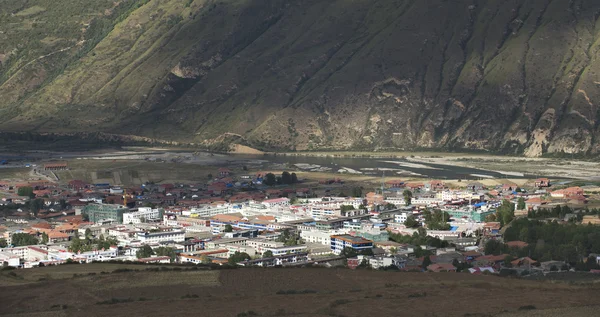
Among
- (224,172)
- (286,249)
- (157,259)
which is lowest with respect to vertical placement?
(157,259)

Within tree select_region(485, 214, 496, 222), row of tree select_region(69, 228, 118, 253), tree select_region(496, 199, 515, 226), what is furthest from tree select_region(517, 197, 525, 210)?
row of tree select_region(69, 228, 118, 253)

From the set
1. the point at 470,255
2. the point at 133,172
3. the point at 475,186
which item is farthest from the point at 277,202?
the point at 133,172

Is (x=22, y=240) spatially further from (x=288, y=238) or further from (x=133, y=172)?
(x=133, y=172)

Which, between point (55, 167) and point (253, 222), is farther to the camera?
point (55, 167)

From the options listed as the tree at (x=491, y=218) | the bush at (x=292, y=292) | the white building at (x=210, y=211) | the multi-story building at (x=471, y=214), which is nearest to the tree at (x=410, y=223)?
the multi-story building at (x=471, y=214)

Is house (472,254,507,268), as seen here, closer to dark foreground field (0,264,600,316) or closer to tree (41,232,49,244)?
dark foreground field (0,264,600,316)

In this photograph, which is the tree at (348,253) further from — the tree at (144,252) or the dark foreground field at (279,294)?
the dark foreground field at (279,294)
